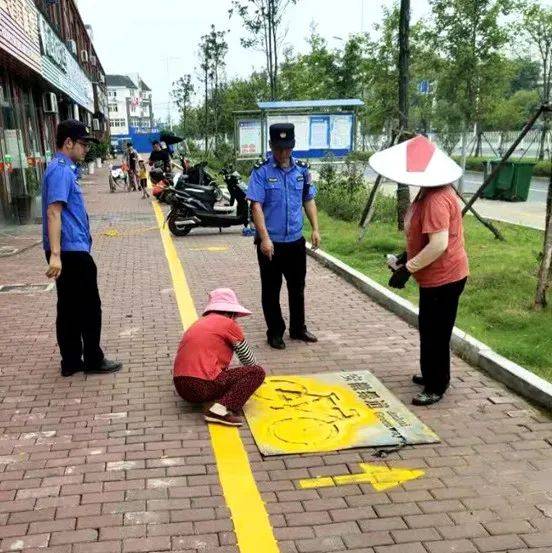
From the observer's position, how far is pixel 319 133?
15711 mm

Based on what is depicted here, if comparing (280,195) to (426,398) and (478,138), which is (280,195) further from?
(478,138)

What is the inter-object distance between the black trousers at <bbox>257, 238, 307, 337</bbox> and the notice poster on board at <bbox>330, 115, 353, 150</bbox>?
10.9 metres

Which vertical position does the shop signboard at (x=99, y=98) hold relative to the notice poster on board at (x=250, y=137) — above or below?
above

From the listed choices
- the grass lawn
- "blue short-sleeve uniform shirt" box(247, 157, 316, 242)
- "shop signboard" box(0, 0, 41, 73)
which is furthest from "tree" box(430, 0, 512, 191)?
"blue short-sleeve uniform shirt" box(247, 157, 316, 242)

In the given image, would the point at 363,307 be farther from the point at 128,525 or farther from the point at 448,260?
the point at 128,525

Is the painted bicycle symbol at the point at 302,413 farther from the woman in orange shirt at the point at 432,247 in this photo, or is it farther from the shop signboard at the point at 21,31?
the shop signboard at the point at 21,31

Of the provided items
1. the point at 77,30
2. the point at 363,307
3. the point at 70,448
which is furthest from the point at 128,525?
the point at 77,30

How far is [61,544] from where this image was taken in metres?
2.74

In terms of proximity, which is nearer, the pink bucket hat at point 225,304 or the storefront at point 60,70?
the pink bucket hat at point 225,304

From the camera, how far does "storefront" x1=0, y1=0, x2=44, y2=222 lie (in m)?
12.6

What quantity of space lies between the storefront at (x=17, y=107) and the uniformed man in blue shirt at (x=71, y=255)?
833 centimetres

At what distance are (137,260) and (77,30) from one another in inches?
1143

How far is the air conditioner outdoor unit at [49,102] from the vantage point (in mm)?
20438

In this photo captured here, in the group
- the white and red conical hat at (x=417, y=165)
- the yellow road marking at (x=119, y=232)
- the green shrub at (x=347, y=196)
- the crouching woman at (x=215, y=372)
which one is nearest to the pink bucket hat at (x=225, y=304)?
the crouching woman at (x=215, y=372)
